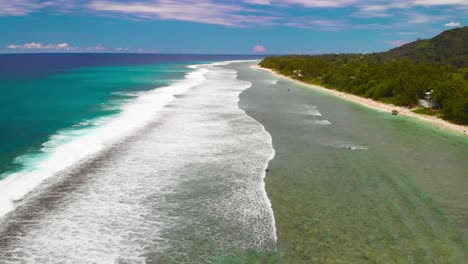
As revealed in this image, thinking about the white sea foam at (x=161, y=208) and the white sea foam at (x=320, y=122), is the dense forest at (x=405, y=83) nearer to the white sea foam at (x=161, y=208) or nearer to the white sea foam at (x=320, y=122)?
the white sea foam at (x=320, y=122)

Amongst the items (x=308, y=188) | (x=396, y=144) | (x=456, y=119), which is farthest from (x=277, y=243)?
(x=456, y=119)

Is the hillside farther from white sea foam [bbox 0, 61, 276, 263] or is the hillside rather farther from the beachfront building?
white sea foam [bbox 0, 61, 276, 263]

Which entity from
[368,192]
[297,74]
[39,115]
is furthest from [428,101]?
[297,74]

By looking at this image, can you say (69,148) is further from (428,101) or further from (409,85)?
(409,85)

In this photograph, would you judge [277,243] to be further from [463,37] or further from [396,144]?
[463,37]

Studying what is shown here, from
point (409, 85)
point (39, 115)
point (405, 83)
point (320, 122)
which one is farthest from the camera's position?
point (405, 83)
